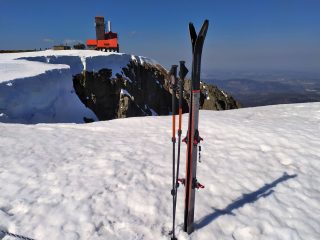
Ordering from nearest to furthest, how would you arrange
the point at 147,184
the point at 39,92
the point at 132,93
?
the point at 147,184, the point at 39,92, the point at 132,93

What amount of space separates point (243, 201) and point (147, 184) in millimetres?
2515

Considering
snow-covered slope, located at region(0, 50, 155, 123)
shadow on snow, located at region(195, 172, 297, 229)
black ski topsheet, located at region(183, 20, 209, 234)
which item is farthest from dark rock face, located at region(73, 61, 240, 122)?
black ski topsheet, located at region(183, 20, 209, 234)

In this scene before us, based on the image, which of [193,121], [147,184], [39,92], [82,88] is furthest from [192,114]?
[82,88]

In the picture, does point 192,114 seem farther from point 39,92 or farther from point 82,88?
point 82,88

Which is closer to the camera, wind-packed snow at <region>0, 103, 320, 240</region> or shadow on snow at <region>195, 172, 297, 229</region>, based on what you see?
wind-packed snow at <region>0, 103, 320, 240</region>

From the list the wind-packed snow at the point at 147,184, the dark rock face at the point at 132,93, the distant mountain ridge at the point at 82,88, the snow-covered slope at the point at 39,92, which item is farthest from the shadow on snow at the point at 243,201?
the dark rock face at the point at 132,93

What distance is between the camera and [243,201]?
6.90 m

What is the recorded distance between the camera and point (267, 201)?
6.91 m

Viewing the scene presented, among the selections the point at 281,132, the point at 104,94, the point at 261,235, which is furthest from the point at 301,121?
the point at 104,94

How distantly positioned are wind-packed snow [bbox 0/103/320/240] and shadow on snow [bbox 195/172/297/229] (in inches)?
1.0

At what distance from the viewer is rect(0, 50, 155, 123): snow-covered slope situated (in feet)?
63.8

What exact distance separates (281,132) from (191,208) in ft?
25.9

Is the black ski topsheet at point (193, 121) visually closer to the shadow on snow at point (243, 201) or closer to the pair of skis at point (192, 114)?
the pair of skis at point (192, 114)

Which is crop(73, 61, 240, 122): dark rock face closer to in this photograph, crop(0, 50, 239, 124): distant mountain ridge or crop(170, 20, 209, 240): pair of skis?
crop(0, 50, 239, 124): distant mountain ridge
